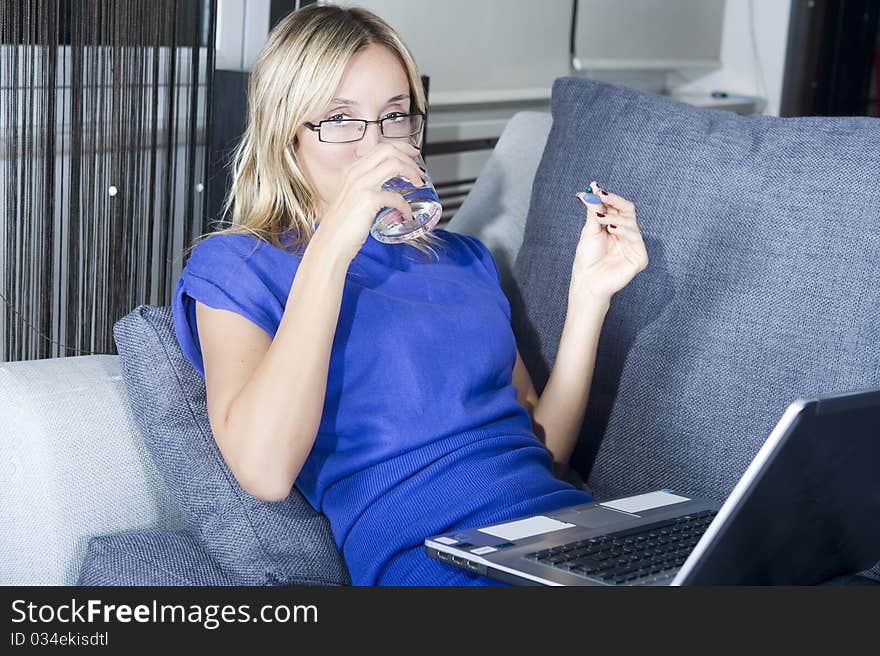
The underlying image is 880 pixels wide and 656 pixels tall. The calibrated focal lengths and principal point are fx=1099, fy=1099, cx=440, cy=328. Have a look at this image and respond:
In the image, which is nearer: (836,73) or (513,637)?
(513,637)

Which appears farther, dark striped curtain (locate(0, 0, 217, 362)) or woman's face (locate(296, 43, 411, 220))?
dark striped curtain (locate(0, 0, 217, 362))

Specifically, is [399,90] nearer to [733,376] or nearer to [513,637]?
[733,376]

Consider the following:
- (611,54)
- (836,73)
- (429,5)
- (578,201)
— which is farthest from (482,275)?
(836,73)

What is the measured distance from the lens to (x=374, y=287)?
4.44 feet

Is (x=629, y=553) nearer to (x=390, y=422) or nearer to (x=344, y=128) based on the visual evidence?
(x=390, y=422)

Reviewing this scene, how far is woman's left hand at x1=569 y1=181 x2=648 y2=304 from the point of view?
1406 millimetres

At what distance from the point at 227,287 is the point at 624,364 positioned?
1.83 feet

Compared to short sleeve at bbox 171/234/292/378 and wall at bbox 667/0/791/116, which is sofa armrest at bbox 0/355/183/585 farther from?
wall at bbox 667/0/791/116

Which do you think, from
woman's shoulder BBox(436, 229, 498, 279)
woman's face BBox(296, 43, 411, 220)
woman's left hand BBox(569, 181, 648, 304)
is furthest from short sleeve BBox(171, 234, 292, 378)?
woman's left hand BBox(569, 181, 648, 304)

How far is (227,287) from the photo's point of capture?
4.09 ft

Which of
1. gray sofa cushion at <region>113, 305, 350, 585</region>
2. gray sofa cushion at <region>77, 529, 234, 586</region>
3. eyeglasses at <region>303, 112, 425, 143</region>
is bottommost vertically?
gray sofa cushion at <region>77, 529, 234, 586</region>

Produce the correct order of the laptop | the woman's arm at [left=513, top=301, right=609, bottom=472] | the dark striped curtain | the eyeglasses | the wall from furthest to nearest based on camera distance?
the wall
the dark striped curtain
the woman's arm at [left=513, top=301, right=609, bottom=472]
the eyeglasses
the laptop

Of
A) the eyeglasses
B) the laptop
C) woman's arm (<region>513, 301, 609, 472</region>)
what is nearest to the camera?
the laptop

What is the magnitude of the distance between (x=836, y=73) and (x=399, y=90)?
3.68m
